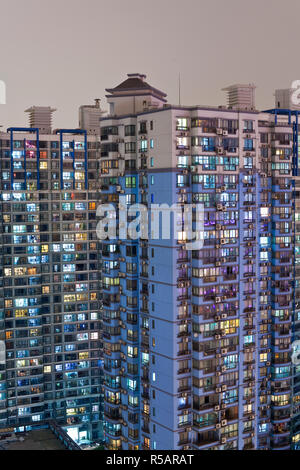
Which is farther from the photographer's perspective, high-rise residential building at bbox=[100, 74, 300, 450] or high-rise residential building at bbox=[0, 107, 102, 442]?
high-rise residential building at bbox=[0, 107, 102, 442]

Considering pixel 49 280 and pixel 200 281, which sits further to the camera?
pixel 49 280

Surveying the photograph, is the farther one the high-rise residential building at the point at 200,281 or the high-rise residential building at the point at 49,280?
the high-rise residential building at the point at 49,280

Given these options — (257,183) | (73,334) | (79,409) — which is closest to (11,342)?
(73,334)

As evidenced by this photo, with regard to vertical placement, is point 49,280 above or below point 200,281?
below
